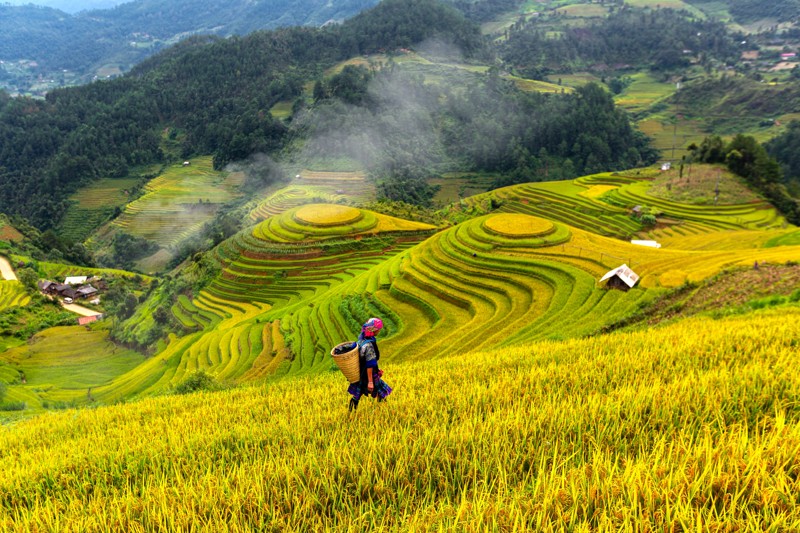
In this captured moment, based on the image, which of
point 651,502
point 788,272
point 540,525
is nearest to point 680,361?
point 651,502

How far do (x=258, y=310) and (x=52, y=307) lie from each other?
35668 millimetres

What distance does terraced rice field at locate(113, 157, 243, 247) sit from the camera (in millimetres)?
82625

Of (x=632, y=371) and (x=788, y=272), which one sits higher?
(x=632, y=371)

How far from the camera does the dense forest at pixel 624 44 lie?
15138cm

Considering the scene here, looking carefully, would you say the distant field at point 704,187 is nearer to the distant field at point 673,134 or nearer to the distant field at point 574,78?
the distant field at point 673,134

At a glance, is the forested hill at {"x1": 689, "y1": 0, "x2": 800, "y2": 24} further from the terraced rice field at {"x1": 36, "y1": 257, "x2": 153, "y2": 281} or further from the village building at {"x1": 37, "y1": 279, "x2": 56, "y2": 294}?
the village building at {"x1": 37, "y1": 279, "x2": 56, "y2": 294}

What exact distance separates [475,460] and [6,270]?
83.6 metres

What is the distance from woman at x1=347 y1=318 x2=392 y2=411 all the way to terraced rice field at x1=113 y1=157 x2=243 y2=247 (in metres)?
85.0

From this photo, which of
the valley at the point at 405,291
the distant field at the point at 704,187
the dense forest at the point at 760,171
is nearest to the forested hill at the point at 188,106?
the valley at the point at 405,291

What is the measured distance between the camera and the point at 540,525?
2.57 metres

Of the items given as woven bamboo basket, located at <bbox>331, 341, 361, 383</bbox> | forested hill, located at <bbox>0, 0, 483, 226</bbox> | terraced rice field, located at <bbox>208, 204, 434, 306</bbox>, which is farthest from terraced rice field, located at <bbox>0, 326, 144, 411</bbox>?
forested hill, located at <bbox>0, 0, 483, 226</bbox>

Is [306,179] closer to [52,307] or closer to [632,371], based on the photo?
[52,307]

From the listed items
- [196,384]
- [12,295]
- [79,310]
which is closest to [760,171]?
[196,384]

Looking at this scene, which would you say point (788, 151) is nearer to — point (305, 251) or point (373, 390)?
point (305, 251)
